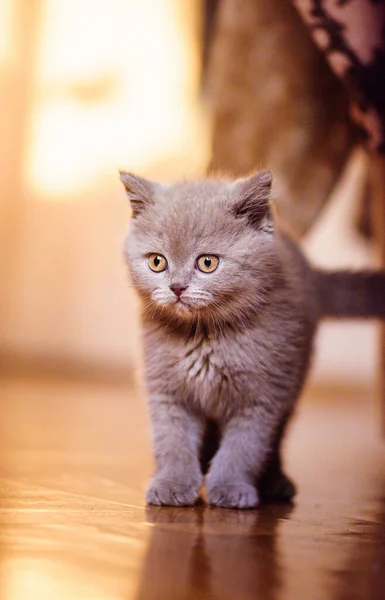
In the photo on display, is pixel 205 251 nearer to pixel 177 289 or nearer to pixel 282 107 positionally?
pixel 177 289

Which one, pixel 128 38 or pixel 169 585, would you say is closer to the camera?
pixel 169 585

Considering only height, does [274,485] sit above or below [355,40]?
below

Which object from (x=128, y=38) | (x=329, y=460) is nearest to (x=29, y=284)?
(x=128, y=38)

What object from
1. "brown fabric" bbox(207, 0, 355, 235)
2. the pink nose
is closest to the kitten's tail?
"brown fabric" bbox(207, 0, 355, 235)

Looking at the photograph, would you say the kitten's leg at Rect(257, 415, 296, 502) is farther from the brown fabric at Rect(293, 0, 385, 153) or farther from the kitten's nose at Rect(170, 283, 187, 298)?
the brown fabric at Rect(293, 0, 385, 153)

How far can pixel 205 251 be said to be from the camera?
4.19 feet

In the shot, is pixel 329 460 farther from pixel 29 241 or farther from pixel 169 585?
pixel 29 241

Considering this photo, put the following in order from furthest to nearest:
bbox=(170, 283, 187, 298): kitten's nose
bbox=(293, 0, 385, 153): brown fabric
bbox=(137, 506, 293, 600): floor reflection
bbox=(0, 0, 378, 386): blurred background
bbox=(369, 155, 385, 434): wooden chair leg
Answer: bbox=(0, 0, 378, 386): blurred background, bbox=(369, 155, 385, 434): wooden chair leg, bbox=(293, 0, 385, 153): brown fabric, bbox=(170, 283, 187, 298): kitten's nose, bbox=(137, 506, 293, 600): floor reflection

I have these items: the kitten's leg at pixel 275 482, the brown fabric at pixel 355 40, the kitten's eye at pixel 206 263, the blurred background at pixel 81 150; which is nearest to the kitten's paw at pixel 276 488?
the kitten's leg at pixel 275 482

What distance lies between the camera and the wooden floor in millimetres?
799

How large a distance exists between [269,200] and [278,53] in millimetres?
1069

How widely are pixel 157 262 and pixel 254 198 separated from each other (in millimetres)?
204

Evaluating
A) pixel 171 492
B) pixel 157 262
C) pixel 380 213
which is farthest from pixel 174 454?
pixel 380 213

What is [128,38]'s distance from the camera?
4488mm
